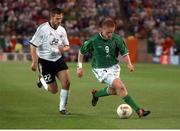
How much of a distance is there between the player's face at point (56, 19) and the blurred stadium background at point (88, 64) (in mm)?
1886

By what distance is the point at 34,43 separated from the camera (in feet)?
45.2

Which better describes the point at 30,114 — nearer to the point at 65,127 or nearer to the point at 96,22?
the point at 65,127

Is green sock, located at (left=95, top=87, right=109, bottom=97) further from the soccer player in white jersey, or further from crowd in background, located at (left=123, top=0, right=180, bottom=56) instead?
crowd in background, located at (left=123, top=0, right=180, bottom=56)

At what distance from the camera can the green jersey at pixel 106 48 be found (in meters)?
13.2

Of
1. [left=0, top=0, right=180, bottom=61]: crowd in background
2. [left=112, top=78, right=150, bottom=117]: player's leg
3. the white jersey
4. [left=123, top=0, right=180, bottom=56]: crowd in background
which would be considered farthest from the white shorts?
[left=123, top=0, right=180, bottom=56]: crowd in background

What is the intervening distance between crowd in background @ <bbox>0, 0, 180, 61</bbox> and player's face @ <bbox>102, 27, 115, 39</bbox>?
2743cm

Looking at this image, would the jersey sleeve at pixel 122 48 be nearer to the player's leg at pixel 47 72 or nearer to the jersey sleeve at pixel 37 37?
the player's leg at pixel 47 72

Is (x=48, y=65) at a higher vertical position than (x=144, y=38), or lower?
higher

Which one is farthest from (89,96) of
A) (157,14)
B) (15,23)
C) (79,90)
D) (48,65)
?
(157,14)

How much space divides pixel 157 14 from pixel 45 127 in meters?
35.7

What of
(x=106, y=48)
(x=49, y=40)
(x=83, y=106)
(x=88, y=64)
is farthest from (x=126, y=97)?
(x=88, y=64)

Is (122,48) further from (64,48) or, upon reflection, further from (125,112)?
(125,112)

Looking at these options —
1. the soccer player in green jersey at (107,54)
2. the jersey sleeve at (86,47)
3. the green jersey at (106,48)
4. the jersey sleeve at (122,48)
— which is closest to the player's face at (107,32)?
the soccer player in green jersey at (107,54)

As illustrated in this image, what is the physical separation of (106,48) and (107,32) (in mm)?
460
